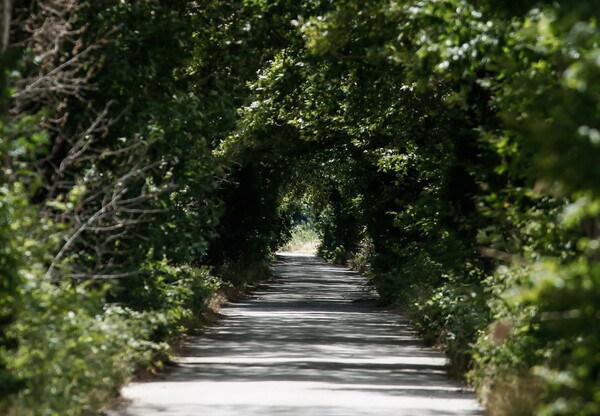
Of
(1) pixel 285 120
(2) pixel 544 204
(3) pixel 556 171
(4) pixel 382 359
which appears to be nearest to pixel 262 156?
(1) pixel 285 120

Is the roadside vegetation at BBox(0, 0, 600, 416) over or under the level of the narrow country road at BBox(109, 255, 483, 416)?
over

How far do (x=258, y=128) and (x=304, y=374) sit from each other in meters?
17.8

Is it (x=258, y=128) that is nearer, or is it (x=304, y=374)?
(x=304, y=374)

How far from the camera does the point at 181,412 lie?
15.9m

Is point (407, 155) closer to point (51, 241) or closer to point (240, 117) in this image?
point (240, 117)

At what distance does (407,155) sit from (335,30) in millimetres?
17798

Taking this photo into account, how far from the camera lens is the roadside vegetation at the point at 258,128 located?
11695mm

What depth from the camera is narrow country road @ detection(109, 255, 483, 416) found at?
16.8 m

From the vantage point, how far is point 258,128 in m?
38.4

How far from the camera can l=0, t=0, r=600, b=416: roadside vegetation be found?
11.7 meters

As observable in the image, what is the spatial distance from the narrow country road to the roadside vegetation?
1.97 feet

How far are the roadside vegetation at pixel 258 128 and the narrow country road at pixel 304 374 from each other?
60cm

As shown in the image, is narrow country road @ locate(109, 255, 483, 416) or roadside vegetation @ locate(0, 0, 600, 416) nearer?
roadside vegetation @ locate(0, 0, 600, 416)

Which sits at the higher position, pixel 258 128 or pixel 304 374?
pixel 258 128
